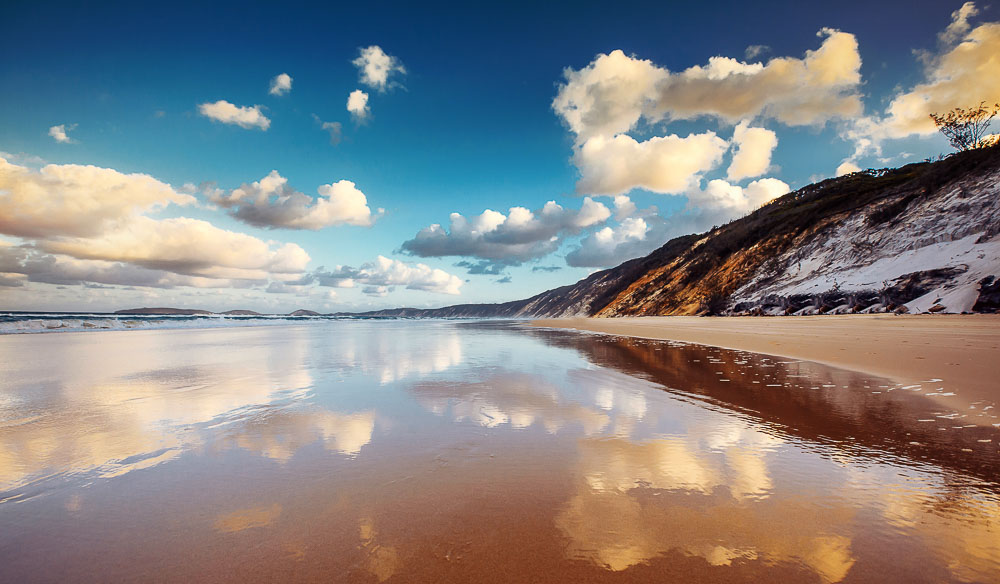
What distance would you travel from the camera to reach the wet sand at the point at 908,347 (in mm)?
7570

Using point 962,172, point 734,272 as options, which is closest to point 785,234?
point 734,272

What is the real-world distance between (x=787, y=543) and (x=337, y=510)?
3.13 metres

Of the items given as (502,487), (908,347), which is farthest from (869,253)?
(502,487)

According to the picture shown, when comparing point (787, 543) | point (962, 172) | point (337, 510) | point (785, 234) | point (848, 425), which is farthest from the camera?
point (785, 234)

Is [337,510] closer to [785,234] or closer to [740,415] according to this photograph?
[740,415]

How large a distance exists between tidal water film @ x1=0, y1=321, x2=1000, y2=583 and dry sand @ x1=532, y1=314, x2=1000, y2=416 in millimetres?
1664

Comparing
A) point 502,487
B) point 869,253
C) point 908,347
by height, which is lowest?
point 502,487

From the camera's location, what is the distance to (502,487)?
3.42 metres

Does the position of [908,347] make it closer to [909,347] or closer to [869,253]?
[909,347]

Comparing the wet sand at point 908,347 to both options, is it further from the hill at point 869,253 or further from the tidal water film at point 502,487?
the hill at point 869,253

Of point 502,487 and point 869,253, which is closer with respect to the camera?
point 502,487

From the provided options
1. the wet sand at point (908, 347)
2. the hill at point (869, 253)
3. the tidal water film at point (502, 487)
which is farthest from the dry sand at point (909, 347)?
the hill at point (869, 253)

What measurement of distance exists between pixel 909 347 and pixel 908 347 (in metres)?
0.02

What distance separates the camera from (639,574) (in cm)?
220
